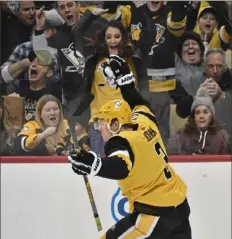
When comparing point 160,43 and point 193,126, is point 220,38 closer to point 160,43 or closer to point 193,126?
point 160,43

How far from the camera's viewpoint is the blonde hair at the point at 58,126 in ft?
10.1

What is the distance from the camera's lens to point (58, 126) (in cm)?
312

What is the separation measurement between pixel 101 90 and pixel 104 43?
11.1 inches

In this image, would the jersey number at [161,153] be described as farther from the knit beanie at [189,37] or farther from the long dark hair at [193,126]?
the knit beanie at [189,37]

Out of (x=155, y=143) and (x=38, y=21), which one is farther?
(x=38, y=21)

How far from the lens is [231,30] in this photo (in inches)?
125

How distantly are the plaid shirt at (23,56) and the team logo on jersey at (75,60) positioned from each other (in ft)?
0.20

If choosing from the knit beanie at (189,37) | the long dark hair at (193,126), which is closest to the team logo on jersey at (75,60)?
the knit beanie at (189,37)

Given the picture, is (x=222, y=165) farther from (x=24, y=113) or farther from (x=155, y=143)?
(x=24, y=113)

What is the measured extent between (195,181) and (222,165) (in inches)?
6.7

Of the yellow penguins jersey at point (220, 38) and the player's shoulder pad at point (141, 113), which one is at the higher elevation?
the yellow penguins jersey at point (220, 38)

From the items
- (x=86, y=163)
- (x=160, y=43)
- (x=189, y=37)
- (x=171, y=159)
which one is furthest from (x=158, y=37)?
(x=86, y=163)

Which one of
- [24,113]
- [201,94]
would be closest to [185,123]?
[201,94]

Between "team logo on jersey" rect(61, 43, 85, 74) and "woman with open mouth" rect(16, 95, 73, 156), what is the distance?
20 centimetres
